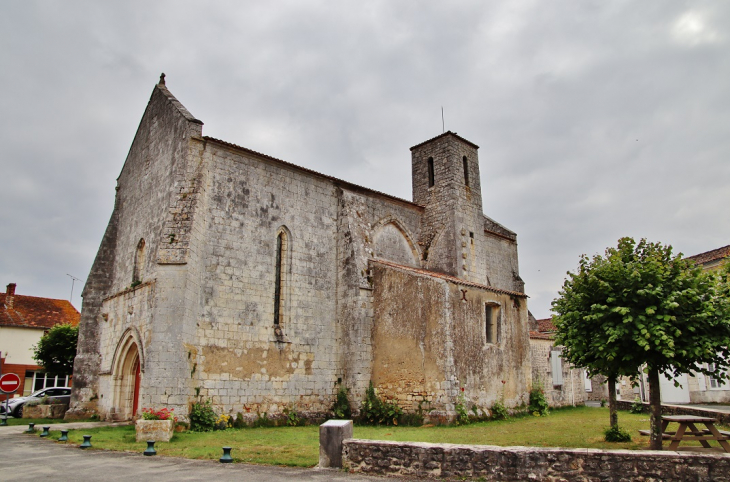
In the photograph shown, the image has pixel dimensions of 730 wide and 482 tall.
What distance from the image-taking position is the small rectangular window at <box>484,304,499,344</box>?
18.6 m

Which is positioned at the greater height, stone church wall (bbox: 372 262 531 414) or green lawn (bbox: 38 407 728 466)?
stone church wall (bbox: 372 262 531 414)

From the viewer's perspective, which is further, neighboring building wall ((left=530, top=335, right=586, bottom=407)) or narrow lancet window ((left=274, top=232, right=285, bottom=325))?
neighboring building wall ((left=530, top=335, right=586, bottom=407))

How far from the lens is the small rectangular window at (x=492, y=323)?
18594 millimetres

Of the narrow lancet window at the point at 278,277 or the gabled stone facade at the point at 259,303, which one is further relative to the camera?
the narrow lancet window at the point at 278,277

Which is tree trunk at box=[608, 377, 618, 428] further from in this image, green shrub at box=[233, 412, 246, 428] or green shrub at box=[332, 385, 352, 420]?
green shrub at box=[233, 412, 246, 428]

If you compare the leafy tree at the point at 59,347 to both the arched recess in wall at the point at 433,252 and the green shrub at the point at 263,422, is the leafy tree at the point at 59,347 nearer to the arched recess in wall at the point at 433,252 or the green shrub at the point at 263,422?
the green shrub at the point at 263,422

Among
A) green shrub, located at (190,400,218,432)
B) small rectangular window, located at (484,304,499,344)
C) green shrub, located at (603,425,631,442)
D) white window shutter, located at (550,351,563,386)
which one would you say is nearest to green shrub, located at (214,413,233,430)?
green shrub, located at (190,400,218,432)

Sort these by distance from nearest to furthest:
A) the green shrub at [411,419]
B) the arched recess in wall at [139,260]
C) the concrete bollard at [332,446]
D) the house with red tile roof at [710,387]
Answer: the concrete bollard at [332,446], the green shrub at [411,419], the arched recess in wall at [139,260], the house with red tile roof at [710,387]

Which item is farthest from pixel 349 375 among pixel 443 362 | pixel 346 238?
pixel 346 238

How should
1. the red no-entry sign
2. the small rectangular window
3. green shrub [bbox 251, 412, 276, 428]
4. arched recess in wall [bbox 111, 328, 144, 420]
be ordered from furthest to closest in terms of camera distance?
the small rectangular window, arched recess in wall [bbox 111, 328, 144, 420], green shrub [bbox 251, 412, 276, 428], the red no-entry sign

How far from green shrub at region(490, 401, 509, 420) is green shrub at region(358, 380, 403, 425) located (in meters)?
3.41

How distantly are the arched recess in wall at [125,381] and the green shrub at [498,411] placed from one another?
1135 cm

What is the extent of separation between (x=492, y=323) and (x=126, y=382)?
1227 cm

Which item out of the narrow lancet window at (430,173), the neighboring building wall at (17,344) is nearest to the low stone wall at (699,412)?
the narrow lancet window at (430,173)
